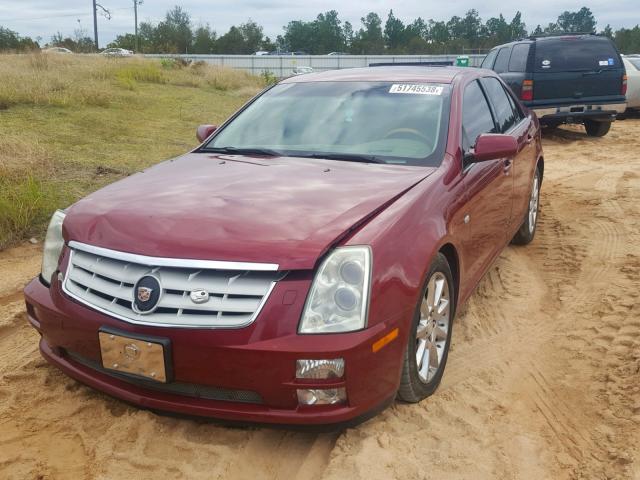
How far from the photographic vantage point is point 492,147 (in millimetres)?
3393

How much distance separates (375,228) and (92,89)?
11919mm

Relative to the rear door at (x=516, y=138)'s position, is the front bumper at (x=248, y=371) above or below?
below

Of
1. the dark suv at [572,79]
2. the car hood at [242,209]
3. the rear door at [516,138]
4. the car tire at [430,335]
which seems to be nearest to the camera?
the car hood at [242,209]

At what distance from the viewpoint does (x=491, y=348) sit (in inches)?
140

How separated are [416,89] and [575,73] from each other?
8.50 metres

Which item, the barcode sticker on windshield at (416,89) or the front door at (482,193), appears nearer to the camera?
the front door at (482,193)

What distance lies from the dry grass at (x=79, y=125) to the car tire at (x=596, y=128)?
7541mm

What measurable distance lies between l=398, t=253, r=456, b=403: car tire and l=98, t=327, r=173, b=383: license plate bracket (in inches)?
38.0

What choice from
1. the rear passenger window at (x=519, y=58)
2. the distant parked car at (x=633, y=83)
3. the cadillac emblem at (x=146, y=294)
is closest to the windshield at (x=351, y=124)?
the cadillac emblem at (x=146, y=294)

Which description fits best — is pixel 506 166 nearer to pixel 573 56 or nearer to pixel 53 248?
pixel 53 248

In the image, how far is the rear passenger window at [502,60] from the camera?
12.3 meters

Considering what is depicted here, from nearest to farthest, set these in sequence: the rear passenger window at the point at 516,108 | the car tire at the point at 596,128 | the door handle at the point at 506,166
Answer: the door handle at the point at 506,166, the rear passenger window at the point at 516,108, the car tire at the point at 596,128

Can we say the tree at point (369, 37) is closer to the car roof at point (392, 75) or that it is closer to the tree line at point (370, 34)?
the tree line at point (370, 34)

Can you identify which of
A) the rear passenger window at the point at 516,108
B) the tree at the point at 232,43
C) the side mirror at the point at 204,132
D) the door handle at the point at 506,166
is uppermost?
the tree at the point at 232,43
